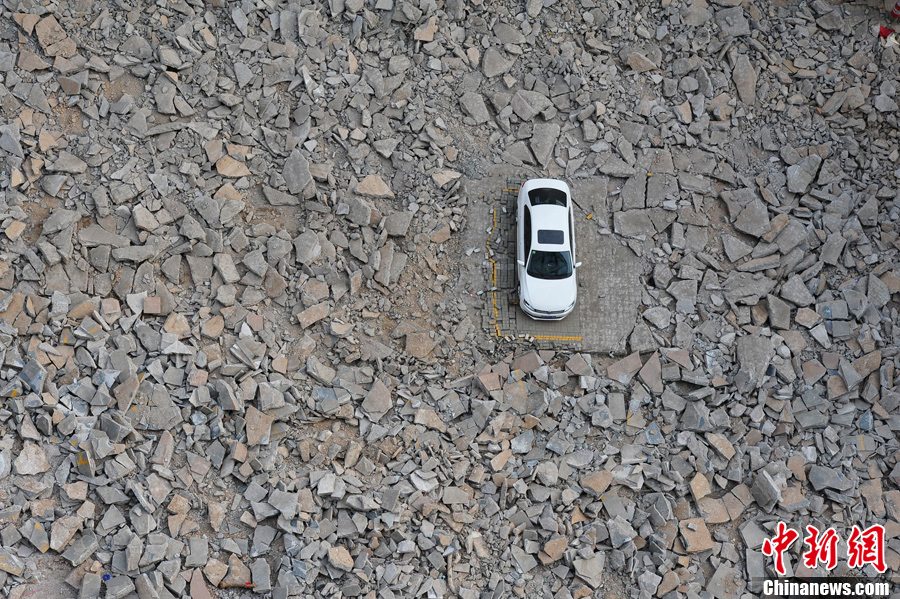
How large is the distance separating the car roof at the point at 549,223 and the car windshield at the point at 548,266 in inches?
4.5

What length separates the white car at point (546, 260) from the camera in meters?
17.3

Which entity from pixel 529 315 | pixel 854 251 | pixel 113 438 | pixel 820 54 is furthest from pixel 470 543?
pixel 820 54

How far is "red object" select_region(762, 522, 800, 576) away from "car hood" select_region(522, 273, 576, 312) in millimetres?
5436

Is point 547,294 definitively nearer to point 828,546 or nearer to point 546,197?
point 546,197

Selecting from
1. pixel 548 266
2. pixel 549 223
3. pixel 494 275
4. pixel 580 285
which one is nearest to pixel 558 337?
pixel 580 285

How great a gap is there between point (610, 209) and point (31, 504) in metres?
11.9

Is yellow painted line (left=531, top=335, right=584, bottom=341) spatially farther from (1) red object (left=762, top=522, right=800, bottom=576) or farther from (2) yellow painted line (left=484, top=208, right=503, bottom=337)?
(1) red object (left=762, top=522, right=800, bottom=576)

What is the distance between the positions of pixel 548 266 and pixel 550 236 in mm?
566

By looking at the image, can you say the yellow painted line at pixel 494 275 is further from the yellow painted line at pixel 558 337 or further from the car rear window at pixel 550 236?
the car rear window at pixel 550 236

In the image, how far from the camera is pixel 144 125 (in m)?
17.6

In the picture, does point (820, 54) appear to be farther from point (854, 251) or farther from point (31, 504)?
point (31, 504)

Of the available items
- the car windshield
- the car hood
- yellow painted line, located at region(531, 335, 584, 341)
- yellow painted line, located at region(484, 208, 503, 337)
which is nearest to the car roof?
the car windshield

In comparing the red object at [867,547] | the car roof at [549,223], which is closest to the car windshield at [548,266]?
the car roof at [549,223]

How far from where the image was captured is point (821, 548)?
16.3 m
